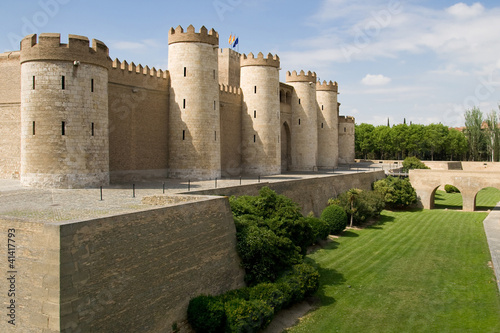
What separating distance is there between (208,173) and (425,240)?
45.8 feet

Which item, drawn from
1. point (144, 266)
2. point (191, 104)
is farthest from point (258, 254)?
point (191, 104)

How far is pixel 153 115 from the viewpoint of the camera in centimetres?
2573

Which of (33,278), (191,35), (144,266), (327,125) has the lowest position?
(144,266)

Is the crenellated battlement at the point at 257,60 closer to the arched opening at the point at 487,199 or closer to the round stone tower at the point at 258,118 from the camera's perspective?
the round stone tower at the point at 258,118

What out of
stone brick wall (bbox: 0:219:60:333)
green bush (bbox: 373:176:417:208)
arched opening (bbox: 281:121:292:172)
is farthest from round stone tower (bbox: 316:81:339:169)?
stone brick wall (bbox: 0:219:60:333)

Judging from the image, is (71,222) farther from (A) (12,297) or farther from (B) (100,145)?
(B) (100,145)

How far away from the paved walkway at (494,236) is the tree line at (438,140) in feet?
114

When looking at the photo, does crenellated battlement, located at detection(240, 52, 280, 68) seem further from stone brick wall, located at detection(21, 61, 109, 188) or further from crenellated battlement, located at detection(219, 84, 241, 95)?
stone brick wall, located at detection(21, 61, 109, 188)

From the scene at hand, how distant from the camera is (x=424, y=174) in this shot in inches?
1538

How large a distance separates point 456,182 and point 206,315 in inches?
1211

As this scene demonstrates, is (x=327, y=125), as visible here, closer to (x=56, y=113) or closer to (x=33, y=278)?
(x=56, y=113)

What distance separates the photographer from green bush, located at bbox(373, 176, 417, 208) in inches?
1437

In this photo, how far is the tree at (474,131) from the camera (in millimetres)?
64450

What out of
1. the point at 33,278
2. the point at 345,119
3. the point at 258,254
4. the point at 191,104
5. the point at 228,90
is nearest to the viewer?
the point at 33,278
